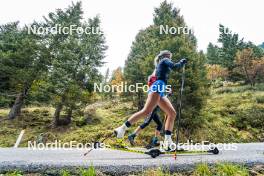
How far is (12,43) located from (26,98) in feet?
18.8

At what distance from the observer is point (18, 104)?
24.2 m

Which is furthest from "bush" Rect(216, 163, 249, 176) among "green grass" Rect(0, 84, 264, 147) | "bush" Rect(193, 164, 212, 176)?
"green grass" Rect(0, 84, 264, 147)

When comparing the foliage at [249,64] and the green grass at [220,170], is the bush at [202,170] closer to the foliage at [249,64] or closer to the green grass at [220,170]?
the green grass at [220,170]

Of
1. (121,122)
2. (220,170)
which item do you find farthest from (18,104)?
(220,170)

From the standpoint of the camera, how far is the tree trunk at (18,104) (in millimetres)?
23959

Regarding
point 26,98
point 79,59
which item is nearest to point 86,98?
point 79,59

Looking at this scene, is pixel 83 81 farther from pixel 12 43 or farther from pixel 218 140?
pixel 218 140

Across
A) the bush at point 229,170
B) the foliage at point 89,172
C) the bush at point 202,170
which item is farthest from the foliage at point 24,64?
the bush at point 229,170

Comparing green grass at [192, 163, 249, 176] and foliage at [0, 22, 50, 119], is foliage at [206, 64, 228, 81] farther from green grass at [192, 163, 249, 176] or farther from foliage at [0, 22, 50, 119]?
green grass at [192, 163, 249, 176]

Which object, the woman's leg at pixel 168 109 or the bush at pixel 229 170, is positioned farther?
the woman's leg at pixel 168 109

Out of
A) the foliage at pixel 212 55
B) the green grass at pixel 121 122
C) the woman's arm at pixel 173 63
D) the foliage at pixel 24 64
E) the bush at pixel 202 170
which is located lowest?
the green grass at pixel 121 122

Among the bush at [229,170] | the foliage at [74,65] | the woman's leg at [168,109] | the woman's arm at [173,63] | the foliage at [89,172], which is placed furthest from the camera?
the foliage at [74,65]

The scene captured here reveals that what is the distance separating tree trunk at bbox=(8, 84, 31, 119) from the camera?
23959 mm

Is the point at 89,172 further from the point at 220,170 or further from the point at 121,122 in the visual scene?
the point at 121,122
